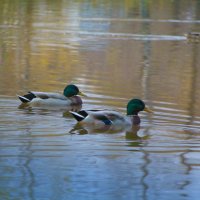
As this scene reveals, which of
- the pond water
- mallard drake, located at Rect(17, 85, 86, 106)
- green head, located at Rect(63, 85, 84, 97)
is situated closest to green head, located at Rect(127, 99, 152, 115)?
the pond water

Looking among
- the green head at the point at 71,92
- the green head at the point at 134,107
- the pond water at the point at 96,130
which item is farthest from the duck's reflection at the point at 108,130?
the green head at the point at 71,92

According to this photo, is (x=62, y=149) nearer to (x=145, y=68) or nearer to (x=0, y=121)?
(x=0, y=121)

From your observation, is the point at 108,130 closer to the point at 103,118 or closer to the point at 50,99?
the point at 103,118

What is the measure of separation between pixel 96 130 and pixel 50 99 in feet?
6.35

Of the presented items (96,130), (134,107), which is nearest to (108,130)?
(96,130)

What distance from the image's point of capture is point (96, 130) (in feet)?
36.6

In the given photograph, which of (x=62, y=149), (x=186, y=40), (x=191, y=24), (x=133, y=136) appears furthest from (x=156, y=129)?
(x=191, y=24)

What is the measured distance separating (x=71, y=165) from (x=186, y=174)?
3.88 feet

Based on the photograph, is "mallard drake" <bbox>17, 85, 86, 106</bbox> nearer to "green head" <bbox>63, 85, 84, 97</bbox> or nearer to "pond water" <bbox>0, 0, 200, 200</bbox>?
"green head" <bbox>63, 85, 84, 97</bbox>

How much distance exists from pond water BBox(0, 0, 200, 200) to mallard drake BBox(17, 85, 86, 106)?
0.67 feet

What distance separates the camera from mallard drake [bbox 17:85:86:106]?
12.8 meters

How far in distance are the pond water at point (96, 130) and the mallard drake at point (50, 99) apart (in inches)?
8.0

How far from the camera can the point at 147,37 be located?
26859 millimetres

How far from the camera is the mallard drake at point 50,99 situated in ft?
41.9
